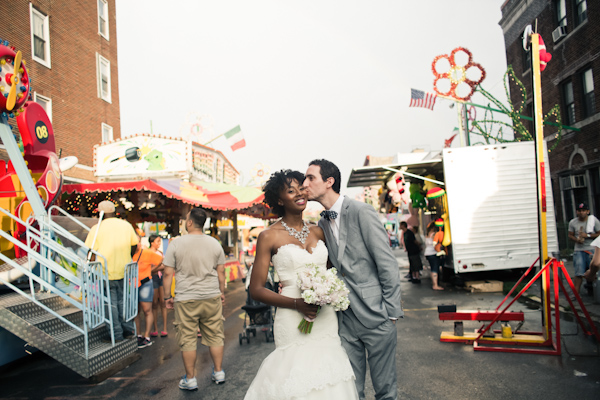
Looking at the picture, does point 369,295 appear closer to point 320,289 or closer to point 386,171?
point 320,289

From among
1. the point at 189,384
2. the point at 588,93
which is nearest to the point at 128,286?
the point at 189,384

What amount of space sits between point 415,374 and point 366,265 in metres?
2.57

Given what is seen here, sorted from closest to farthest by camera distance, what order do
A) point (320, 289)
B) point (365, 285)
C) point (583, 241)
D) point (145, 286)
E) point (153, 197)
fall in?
point (320, 289), point (365, 285), point (145, 286), point (583, 241), point (153, 197)

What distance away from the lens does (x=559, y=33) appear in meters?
16.6

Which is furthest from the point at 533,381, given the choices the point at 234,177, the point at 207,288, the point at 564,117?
the point at 234,177

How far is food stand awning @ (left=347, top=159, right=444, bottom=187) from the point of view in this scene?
12.4 meters

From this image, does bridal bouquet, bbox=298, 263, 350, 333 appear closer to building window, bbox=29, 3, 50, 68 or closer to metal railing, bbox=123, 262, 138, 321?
metal railing, bbox=123, 262, 138, 321

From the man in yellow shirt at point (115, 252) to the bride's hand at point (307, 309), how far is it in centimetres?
394

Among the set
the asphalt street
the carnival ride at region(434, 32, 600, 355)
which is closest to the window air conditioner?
the carnival ride at region(434, 32, 600, 355)

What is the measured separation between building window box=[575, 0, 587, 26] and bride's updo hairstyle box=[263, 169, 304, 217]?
56.4 ft

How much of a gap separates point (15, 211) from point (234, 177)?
18.3 metres

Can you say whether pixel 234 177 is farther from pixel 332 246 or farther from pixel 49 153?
pixel 332 246

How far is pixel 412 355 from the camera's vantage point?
5801mm

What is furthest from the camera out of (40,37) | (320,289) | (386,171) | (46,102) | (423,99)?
(423,99)
